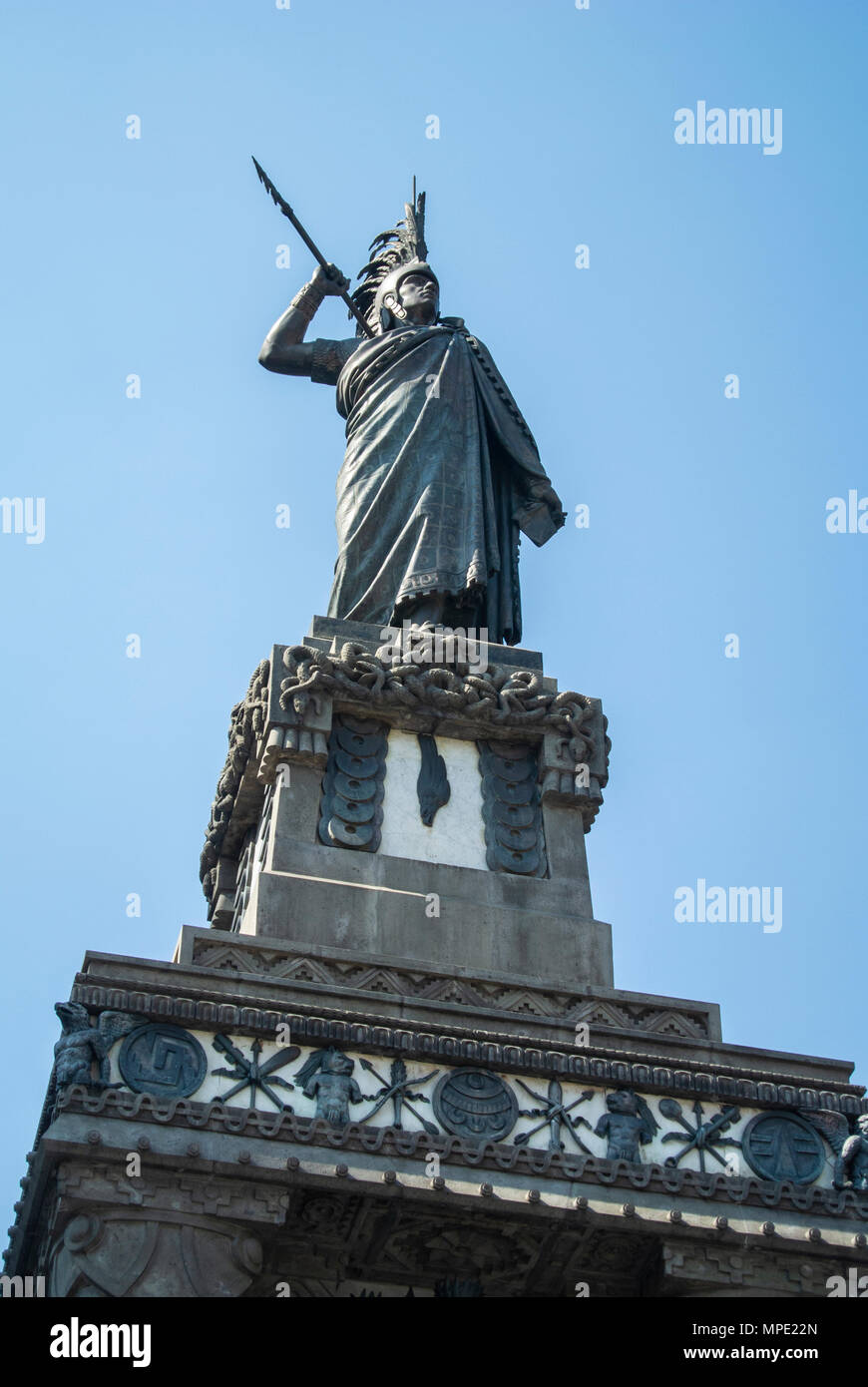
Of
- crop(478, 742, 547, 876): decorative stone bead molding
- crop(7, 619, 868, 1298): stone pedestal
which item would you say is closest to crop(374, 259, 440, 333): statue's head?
crop(478, 742, 547, 876): decorative stone bead molding

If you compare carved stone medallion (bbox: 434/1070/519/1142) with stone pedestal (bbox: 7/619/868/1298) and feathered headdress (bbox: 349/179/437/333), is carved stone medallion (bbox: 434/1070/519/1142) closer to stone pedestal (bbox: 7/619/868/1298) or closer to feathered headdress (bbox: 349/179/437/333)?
stone pedestal (bbox: 7/619/868/1298)

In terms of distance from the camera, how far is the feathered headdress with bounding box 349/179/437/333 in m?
27.0

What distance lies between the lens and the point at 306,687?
69.9ft

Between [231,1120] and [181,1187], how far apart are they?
0.62 meters

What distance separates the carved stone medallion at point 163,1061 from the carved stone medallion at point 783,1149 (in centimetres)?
444

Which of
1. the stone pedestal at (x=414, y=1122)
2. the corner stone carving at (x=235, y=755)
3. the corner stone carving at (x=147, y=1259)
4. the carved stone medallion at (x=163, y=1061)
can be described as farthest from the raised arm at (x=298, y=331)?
the corner stone carving at (x=147, y=1259)

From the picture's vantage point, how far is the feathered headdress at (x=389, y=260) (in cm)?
2697

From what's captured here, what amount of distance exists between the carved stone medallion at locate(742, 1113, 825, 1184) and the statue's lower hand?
42.0 feet

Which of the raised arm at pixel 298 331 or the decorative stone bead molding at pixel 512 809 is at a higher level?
the raised arm at pixel 298 331

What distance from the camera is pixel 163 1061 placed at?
16578 millimetres

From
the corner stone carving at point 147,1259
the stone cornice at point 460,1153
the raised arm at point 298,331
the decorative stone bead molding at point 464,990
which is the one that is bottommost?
the corner stone carving at point 147,1259

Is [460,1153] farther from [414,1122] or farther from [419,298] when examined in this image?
[419,298]

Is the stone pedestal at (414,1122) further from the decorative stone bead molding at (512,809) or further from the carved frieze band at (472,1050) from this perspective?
the decorative stone bead molding at (512,809)
